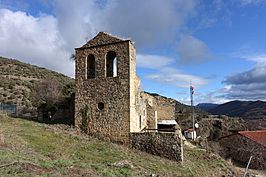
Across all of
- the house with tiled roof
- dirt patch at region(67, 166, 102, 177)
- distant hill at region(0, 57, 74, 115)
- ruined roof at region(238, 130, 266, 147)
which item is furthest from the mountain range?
dirt patch at region(67, 166, 102, 177)

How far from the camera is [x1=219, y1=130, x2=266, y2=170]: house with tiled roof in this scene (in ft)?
94.5

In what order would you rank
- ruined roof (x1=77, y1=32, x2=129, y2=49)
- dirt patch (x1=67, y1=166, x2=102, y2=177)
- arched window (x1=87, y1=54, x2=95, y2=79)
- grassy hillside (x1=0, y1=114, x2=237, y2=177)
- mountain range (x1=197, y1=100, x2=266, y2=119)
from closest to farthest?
1. dirt patch (x1=67, y1=166, x2=102, y2=177)
2. grassy hillside (x1=0, y1=114, x2=237, y2=177)
3. ruined roof (x1=77, y1=32, x2=129, y2=49)
4. arched window (x1=87, y1=54, x2=95, y2=79)
5. mountain range (x1=197, y1=100, x2=266, y2=119)

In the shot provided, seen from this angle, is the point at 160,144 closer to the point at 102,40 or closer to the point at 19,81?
the point at 102,40

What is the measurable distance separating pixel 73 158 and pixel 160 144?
551 cm

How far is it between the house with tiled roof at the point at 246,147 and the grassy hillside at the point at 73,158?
1208cm

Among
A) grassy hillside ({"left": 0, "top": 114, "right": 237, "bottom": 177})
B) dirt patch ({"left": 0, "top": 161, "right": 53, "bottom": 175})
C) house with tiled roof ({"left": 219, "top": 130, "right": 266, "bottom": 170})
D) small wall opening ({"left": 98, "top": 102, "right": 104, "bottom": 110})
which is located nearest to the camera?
dirt patch ({"left": 0, "top": 161, "right": 53, "bottom": 175})

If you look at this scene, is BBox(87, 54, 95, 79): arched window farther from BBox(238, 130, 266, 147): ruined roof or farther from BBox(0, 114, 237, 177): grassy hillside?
BBox(238, 130, 266, 147): ruined roof

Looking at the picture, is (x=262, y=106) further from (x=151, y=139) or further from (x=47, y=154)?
(x=47, y=154)

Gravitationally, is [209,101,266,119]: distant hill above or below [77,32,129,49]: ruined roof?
below

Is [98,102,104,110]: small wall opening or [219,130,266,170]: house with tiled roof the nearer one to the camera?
[98,102,104,110]: small wall opening

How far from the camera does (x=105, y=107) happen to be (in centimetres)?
1767

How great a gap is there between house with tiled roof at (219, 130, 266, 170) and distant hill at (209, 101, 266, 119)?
1253 inches

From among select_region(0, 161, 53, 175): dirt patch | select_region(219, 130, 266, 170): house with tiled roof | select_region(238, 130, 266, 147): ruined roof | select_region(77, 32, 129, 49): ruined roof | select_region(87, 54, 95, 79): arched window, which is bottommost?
select_region(219, 130, 266, 170): house with tiled roof

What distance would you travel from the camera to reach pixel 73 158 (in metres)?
13.1
